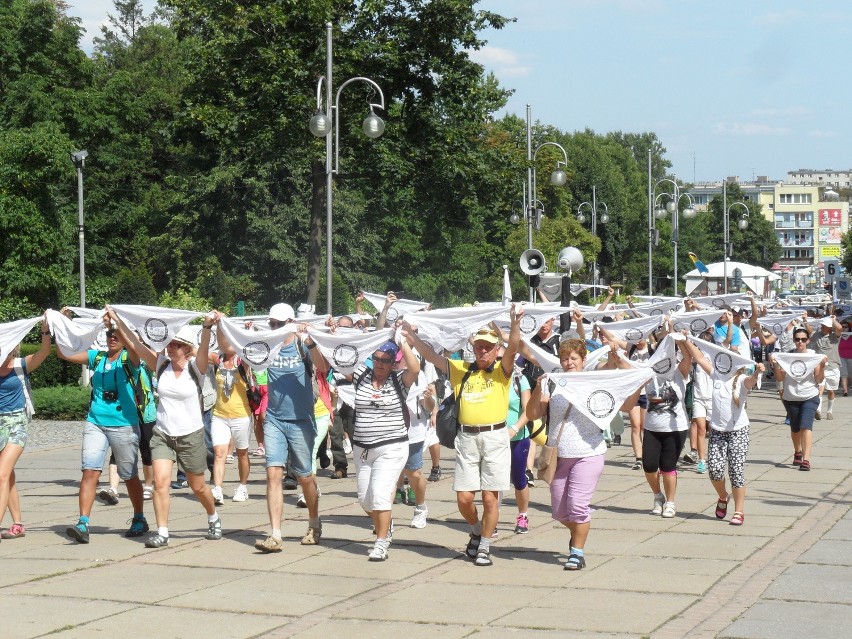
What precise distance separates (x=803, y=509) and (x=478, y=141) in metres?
27.1

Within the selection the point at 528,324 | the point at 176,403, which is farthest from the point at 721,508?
the point at 176,403

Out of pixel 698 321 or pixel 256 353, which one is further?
pixel 698 321

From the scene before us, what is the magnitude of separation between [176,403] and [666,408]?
4.66m

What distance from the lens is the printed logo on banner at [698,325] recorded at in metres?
14.3

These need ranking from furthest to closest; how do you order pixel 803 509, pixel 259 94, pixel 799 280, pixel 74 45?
1. pixel 799 280
2. pixel 74 45
3. pixel 259 94
4. pixel 803 509

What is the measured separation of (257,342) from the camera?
10.7m

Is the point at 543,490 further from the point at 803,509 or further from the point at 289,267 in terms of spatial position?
the point at 289,267

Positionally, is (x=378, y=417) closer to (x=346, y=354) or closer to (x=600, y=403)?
(x=346, y=354)

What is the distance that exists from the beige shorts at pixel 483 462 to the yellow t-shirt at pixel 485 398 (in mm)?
114

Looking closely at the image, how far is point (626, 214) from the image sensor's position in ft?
320

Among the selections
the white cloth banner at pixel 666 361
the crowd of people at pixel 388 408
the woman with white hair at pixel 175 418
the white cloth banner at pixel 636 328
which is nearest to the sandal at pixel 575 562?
the crowd of people at pixel 388 408

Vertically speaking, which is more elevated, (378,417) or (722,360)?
(722,360)

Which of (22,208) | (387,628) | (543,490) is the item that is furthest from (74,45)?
(387,628)

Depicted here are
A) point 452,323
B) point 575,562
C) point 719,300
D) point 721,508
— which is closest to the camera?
point 575,562
